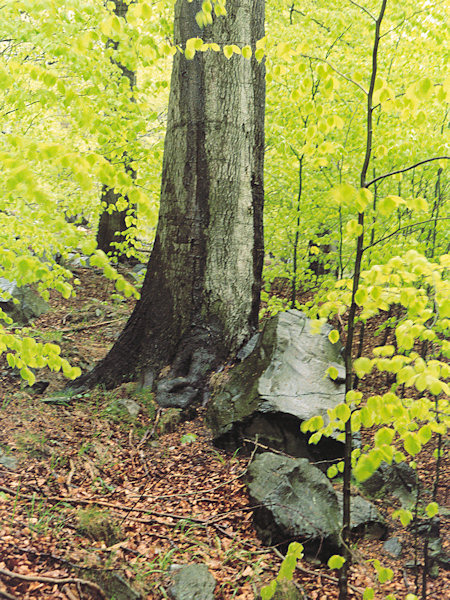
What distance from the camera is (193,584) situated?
232cm

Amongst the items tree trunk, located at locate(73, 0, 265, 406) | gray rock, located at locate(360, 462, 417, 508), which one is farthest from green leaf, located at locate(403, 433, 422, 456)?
tree trunk, located at locate(73, 0, 265, 406)

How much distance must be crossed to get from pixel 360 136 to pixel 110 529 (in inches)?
218

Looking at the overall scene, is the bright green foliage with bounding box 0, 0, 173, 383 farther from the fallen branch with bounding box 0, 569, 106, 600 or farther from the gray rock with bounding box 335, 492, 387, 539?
the gray rock with bounding box 335, 492, 387, 539

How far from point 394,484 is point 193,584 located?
2575 millimetres

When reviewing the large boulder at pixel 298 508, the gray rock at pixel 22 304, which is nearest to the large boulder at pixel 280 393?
the large boulder at pixel 298 508

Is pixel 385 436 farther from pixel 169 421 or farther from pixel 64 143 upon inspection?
pixel 64 143

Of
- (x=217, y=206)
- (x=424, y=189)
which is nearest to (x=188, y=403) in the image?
(x=217, y=206)

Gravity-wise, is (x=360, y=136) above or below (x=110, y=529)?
above

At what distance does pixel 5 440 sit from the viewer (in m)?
3.36

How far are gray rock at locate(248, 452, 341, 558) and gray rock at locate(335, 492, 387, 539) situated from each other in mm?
316

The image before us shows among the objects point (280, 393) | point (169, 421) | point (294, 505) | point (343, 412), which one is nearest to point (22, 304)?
point (169, 421)

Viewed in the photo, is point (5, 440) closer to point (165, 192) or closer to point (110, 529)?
point (110, 529)

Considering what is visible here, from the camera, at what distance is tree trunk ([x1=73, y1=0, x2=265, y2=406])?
14.3 ft

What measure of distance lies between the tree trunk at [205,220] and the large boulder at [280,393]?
1.27 ft
